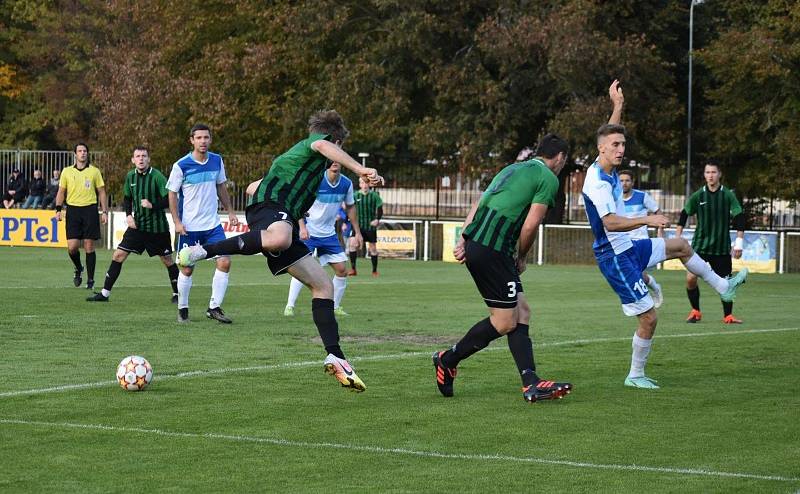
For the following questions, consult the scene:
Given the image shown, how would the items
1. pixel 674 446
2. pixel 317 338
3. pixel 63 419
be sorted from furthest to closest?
pixel 317 338, pixel 63 419, pixel 674 446

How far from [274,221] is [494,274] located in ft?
5.76

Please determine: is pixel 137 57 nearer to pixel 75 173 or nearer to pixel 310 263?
pixel 75 173

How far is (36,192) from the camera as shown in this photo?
135 feet

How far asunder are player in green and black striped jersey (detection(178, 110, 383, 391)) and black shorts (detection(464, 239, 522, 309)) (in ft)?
3.84

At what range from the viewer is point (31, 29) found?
68375 mm

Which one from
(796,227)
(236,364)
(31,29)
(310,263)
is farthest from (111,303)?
(31,29)

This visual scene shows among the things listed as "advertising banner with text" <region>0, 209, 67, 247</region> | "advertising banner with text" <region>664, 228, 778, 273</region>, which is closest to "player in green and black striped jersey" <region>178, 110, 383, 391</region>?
"advertising banner with text" <region>664, 228, 778, 273</region>

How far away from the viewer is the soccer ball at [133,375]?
980 centimetres

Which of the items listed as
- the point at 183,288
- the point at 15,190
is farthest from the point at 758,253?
the point at 15,190

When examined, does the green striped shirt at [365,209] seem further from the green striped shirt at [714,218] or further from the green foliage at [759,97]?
the green striped shirt at [714,218]

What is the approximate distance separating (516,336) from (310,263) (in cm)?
171

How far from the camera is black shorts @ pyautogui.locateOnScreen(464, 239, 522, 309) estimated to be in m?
9.60

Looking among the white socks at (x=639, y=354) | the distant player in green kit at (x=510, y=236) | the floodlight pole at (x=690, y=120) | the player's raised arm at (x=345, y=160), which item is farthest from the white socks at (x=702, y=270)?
the floodlight pole at (x=690, y=120)

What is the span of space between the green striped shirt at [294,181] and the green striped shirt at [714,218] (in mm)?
8603
